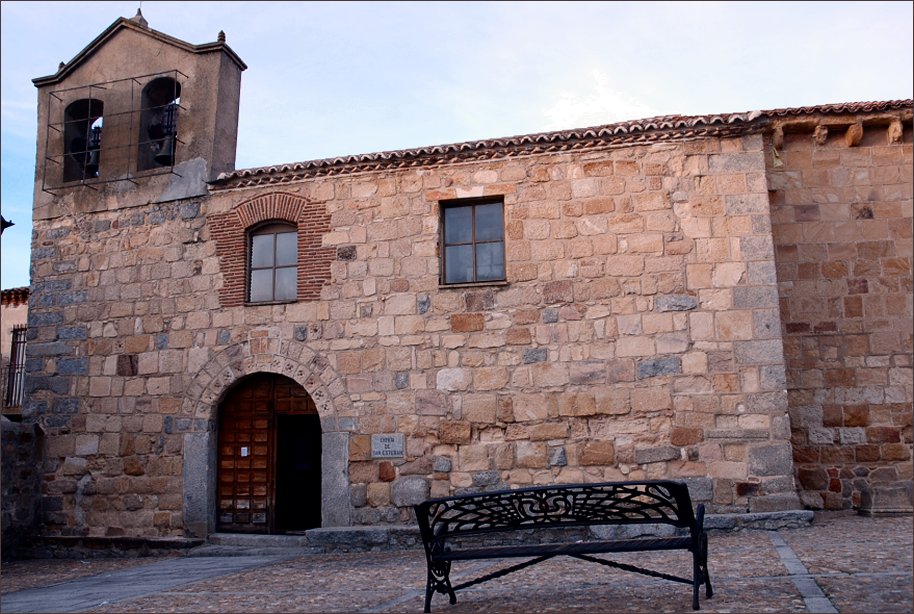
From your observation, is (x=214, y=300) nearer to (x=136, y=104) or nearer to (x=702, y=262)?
(x=136, y=104)

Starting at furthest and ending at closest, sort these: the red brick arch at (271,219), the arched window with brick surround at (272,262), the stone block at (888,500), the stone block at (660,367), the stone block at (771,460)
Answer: the arched window with brick surround at (272,262)
the red brick arch at (271,219)
the stone block at (660,367)
the stone block at (888,500)
the stone block at (771,460)

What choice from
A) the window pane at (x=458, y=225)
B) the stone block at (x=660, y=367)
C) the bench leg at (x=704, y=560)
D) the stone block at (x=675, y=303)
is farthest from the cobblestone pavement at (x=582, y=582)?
the window pane at (x=458, y=225)

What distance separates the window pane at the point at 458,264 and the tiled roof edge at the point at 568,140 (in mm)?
1028

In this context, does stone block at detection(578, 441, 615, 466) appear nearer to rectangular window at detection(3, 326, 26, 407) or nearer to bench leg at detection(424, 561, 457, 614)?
bench leg at detection(424, 561, 457, 614)

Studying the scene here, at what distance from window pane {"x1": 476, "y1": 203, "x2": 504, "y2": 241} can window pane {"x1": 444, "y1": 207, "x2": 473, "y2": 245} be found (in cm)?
10

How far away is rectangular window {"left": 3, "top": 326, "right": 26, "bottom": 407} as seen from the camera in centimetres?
1527

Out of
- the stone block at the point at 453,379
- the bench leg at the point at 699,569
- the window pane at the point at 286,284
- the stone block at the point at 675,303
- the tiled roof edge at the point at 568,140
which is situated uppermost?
the tiled roof edge at the point at 568,140

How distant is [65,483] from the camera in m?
10.3

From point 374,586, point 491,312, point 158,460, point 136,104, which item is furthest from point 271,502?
point 136,104

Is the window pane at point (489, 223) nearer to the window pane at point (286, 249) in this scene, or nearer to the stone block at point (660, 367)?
the stone block at point (660, 367)

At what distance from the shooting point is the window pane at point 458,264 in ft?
31.0

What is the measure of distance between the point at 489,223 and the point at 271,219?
2.69 m

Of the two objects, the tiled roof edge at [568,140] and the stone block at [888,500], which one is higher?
the tiled roof edge at [568,140]

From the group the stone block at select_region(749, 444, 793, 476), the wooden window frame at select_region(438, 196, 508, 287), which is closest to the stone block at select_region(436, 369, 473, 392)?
the wooden window frame at select_region(438, 196, 508, 287)
